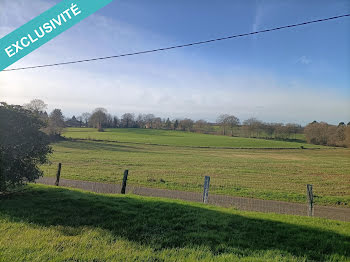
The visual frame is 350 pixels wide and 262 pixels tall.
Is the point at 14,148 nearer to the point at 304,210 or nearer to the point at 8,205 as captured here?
the point at 8,205

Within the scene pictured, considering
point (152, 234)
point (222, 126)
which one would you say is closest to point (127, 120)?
point (222, 126)

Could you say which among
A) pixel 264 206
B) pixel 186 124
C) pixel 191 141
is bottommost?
pixel 191 141

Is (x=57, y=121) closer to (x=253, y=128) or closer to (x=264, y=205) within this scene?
(x=264, y=205)

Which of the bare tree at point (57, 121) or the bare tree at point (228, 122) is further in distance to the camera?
the bare tree at point (228, 122)

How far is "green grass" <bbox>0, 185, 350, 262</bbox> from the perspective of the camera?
11.8 ft

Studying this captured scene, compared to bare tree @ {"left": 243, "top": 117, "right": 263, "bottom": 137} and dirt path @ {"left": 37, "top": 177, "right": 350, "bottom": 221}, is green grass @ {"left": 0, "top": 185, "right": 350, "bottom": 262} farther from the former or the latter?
bare tree @ {"left": 243, "top": 117, "right": 263, "bottom": 137}

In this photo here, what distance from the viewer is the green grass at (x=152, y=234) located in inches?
141

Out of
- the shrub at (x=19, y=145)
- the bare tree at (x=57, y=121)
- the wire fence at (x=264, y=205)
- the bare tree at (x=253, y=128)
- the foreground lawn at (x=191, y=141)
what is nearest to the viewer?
the shrub at (x=19, y=145)

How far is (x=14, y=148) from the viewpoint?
694cm

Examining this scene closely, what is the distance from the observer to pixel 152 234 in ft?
14.6

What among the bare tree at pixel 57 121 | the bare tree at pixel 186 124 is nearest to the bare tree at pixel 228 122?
the bare tree at pixel 186 124

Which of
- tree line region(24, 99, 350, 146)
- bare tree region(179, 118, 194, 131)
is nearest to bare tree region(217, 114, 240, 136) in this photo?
tree line region(24, 99, 350, 146)

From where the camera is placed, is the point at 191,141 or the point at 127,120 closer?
the point at 191,141

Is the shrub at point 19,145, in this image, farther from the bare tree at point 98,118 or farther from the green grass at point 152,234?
the bare tree at point 98,118
